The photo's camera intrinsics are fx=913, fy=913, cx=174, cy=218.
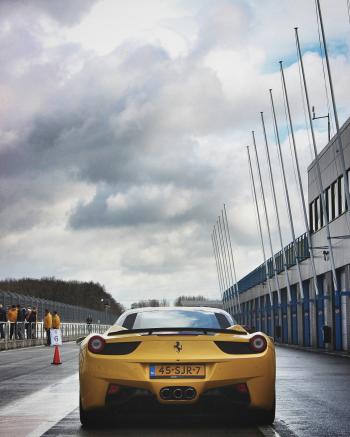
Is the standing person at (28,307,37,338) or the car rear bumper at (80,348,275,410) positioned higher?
the standing person at (28,307,37,338)

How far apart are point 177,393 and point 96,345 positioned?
0.96 meters

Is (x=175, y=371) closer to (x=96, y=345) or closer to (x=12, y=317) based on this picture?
Result: (x=96, y=345)

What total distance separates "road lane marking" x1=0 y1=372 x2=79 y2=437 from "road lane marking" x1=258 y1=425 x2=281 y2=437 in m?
2.06

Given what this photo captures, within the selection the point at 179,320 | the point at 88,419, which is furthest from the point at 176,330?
the point at 88,419

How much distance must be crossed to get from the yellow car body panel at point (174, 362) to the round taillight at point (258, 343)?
0.05 meters

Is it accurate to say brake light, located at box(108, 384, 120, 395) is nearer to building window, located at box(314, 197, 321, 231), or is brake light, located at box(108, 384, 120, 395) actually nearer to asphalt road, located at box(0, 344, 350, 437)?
asphalt road, located at box(0, 344, 350, 437)

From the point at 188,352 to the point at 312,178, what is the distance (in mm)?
43247

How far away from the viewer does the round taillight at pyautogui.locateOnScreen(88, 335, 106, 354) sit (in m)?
8.78

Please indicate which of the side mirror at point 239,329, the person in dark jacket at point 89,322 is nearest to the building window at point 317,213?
the person in dark jacket at point 89,322

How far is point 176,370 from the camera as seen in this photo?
8500mm

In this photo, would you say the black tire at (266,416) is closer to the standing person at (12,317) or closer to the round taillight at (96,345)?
the round taillight at (96,345)

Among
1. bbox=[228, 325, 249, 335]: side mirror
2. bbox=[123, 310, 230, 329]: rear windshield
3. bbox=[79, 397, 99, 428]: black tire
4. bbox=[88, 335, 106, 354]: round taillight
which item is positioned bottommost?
bbox=[79, 397, 99, 428]: black tire

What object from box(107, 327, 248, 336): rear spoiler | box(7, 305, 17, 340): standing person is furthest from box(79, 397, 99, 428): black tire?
box(7, 305, 17, 340): standing person

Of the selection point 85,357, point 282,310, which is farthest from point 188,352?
point 282,310
